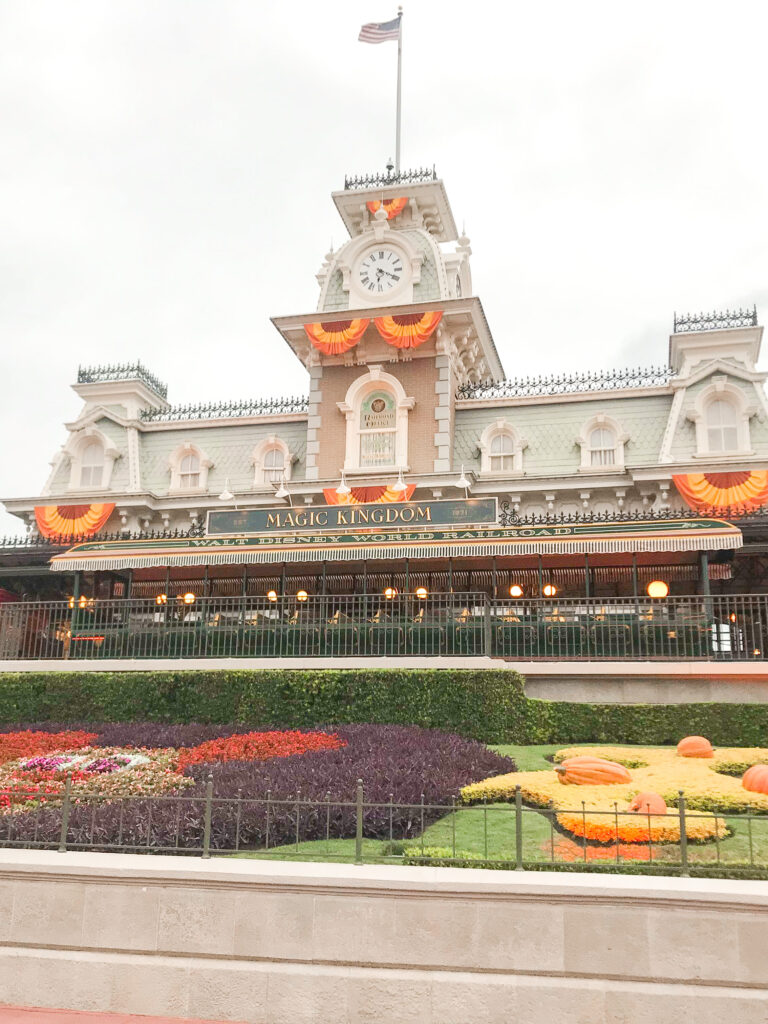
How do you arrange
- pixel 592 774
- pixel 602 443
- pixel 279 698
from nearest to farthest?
pixel 592 774 → pixel 279 698 → pixel 602 443

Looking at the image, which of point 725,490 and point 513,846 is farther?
point 725,490

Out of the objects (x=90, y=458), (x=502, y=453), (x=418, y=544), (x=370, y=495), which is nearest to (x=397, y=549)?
(x=418, y=544)

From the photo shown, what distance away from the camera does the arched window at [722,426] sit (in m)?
26.9

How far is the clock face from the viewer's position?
99.4 ft

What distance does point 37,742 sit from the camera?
15.8 meters

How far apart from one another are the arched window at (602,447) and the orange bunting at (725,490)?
2745 mm

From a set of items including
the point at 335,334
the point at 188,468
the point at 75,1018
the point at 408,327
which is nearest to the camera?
the point at 75,1018

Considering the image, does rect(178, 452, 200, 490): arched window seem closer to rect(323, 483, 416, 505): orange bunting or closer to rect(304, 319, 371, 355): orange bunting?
rect(323, 483, 416, 505): orange bunting

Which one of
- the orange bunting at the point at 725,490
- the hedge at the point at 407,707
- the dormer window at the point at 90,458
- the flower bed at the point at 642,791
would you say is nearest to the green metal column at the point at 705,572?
the hedge at the point at 407,707

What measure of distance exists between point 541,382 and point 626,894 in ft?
81.4

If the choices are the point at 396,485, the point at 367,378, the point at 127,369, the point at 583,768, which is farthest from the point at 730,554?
the point at 127,369

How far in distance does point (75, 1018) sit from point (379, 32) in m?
35.5

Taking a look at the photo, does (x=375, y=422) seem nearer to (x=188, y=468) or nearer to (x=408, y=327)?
(x=408, y=327)

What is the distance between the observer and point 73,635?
20.8 metres
